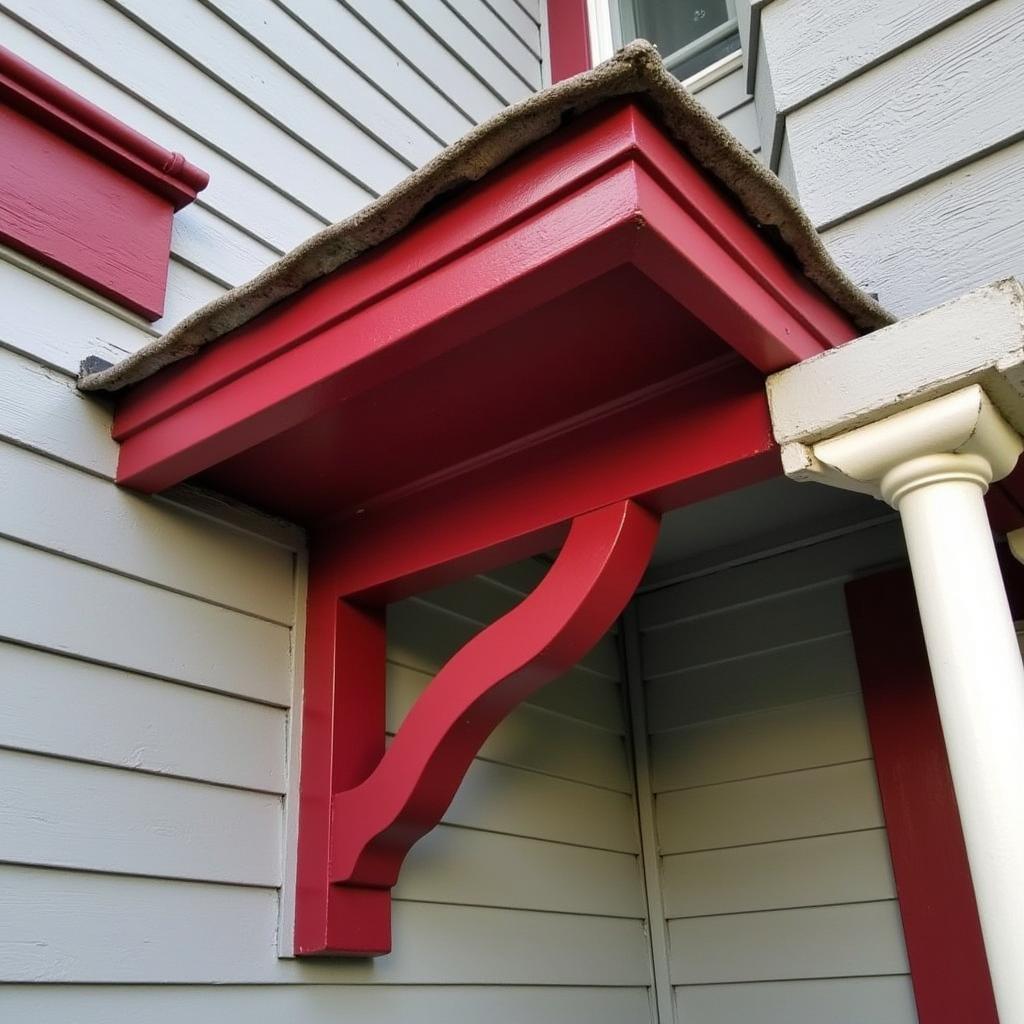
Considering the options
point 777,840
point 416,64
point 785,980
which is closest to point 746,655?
point 777,840

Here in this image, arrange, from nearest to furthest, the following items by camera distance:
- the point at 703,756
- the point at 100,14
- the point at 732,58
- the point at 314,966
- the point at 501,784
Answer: the point at 314,966 → the point at 100,14 → the point at 501,784 → the point at 703,756 → the point at 732,58

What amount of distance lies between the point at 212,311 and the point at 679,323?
0.63 metres

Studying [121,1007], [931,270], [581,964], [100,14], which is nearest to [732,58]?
[931,270]

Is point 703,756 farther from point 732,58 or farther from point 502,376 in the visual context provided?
point 732,58

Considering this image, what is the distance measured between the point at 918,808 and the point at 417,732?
1029mm

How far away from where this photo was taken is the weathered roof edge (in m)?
1.13

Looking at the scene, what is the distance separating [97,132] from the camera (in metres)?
1.71

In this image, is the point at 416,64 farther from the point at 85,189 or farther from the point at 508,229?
the point at 508,229

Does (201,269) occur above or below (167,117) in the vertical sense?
below

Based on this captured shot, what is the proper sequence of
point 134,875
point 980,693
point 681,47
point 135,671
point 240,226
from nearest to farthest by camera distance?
1. point 980,693
2. point 134,875
3. point 135,671
4. point 240,226
5. point 681,47

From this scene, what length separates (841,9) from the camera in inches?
75.9

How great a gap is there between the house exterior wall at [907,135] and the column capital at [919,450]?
44cm

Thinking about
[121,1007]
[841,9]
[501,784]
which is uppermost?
[841,9]

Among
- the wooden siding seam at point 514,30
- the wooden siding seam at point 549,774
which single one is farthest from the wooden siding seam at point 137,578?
the wooden siding seam at point 514,30
